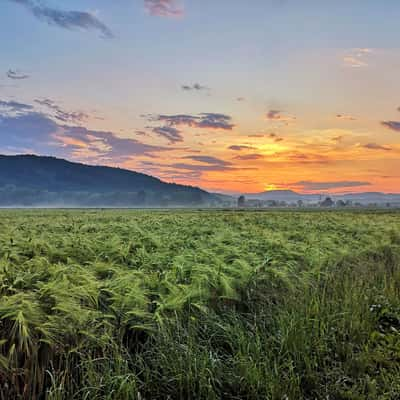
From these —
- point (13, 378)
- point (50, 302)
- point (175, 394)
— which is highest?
point (50, 302)

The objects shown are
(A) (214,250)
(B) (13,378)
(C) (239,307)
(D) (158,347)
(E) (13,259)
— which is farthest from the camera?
(A) (214,250)

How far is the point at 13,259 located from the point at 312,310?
16.0 feet

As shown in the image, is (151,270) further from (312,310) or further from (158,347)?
(312,310)

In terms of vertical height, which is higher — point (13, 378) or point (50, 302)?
point (50, 302)

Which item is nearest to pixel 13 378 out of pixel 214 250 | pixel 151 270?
pixel 151 270

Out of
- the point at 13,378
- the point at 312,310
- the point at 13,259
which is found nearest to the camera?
the point at 13,378

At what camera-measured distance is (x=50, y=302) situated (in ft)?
13.4

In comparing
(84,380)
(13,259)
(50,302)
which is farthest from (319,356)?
(13,259)

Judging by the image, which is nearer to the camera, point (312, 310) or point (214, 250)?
point (312, 310)

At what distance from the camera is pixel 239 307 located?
18.0ft

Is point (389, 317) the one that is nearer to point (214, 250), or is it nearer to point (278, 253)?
point (278, 253)

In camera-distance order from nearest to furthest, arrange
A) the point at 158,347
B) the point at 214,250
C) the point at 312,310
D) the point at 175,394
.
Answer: the point at 175,394, the point at 158,347, the point at 312,310, the point at 214,250

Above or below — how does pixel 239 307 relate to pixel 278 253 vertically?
below

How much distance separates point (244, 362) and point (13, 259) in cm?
429
